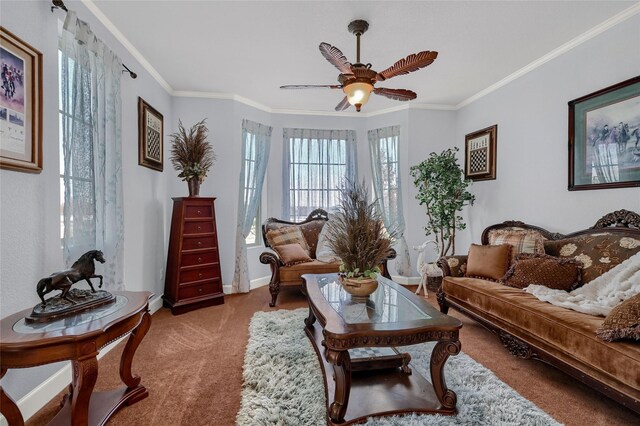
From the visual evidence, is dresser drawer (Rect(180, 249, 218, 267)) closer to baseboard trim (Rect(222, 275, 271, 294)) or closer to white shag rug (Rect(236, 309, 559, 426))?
baseboard trim (Rect(222, 275, 271, 294))

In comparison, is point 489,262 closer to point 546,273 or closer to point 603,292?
point 546,273

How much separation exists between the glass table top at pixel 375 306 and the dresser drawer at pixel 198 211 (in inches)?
73.5

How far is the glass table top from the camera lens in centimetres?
181

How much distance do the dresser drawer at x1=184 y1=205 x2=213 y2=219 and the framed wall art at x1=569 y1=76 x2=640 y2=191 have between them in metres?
3.81

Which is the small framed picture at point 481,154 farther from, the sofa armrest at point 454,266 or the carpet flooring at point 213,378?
the carpet flooring at point 213,378

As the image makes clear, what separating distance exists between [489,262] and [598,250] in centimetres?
81

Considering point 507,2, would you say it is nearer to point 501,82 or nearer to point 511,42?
point 511,42

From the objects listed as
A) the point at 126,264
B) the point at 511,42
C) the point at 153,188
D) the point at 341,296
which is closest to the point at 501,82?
the point at 511,42

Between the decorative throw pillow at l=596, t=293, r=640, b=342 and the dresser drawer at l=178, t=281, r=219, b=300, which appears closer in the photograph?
the decorative throw pillow at l=596, t=293, r=640, b=342

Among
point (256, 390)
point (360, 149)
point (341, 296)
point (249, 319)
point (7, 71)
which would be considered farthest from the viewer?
point (360, 149)

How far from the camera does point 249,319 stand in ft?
10.6

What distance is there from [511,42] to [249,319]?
3715mm

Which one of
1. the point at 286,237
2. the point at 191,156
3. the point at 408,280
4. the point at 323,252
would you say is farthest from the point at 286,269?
the point at 408,280

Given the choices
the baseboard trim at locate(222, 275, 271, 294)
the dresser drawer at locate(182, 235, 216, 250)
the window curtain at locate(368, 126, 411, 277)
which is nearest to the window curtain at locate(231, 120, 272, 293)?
the baseboard trim at locate(222, 275, 271, 294)
